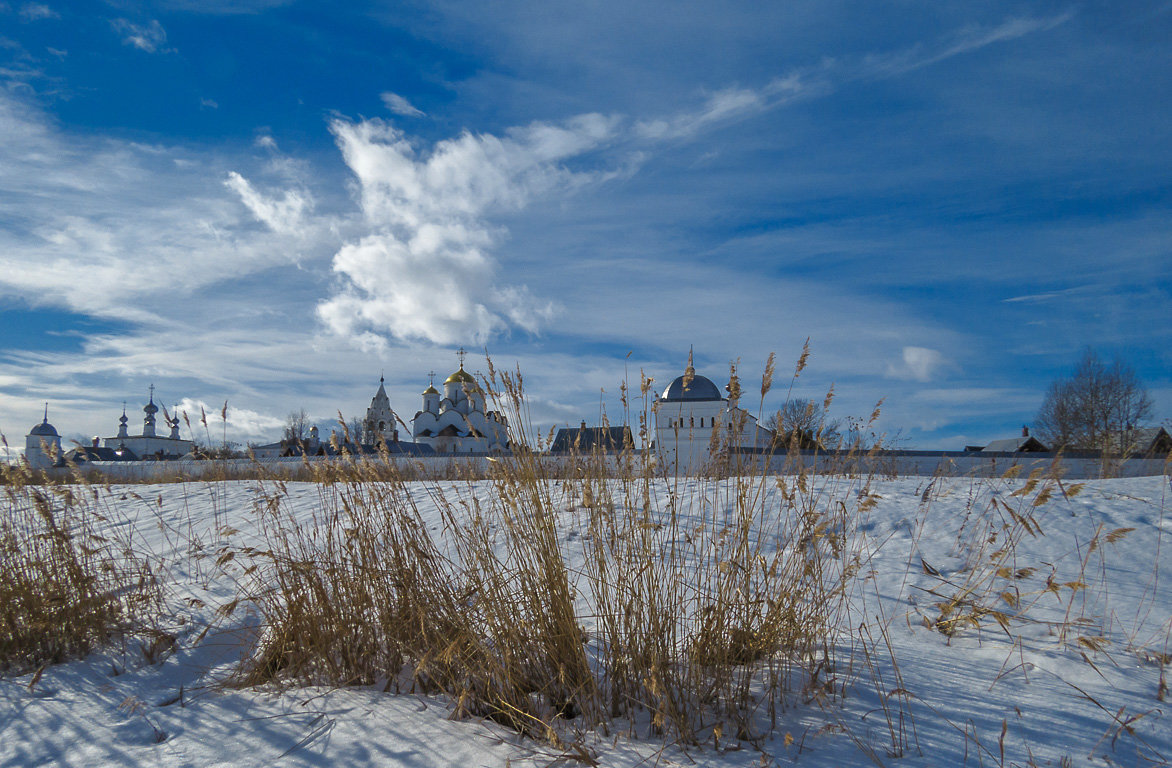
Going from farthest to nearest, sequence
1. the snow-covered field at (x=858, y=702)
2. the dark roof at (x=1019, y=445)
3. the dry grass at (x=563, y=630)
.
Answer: the dark roof at (x=1019, y=445) < the dry grass at (x=563, y=630) < the snow-covered field at (x=858, y=702)

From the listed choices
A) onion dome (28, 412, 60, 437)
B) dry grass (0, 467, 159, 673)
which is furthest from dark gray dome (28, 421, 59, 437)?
dry grass (0, 467, 159, 673)

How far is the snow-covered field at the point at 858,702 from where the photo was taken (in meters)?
2.19

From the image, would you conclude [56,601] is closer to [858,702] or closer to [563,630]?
[563,630]

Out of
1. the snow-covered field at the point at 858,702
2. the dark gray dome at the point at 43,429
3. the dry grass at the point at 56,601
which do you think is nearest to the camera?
the snow-covered field at the point at 858,702

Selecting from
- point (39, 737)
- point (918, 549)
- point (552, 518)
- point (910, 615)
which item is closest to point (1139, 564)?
point (918, 549)

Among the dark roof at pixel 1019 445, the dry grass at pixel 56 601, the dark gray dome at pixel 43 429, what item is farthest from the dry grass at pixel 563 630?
the dark gray dome at pixel 43 429

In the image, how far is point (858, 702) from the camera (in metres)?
2.52

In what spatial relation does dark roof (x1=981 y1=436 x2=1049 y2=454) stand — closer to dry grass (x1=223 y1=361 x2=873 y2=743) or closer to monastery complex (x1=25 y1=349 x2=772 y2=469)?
monastery complex (x1=25 y1=349 x2=772 y2=469)

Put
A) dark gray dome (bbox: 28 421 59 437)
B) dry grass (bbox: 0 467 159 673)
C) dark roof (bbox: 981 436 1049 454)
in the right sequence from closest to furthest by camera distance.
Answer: dry grass (bbox: 0 467 159 673), dark roof (bbox: 981 436 1049 454), dark gray dome (bbox: 28 421 59 437)

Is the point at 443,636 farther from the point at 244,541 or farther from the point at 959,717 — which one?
the point at 244,541

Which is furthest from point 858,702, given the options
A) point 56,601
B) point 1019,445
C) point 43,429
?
point 43,429

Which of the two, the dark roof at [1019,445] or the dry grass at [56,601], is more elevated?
the dark roof at [1019,445]

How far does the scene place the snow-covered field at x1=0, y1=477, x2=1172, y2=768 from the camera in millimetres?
2189

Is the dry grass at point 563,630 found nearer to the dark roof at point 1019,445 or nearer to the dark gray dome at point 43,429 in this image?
the dark roof at point 1019,445
